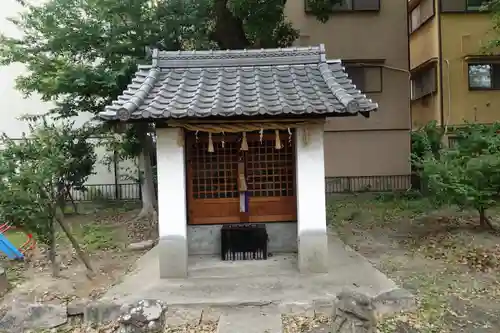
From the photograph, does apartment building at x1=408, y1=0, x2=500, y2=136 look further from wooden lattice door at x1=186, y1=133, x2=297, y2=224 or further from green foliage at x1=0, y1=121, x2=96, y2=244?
green foliage at x1=0, y1=121, x2=96, y2=244

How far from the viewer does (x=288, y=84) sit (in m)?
8.51

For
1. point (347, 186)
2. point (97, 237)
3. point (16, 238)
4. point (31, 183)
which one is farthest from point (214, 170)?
point (347, 186)

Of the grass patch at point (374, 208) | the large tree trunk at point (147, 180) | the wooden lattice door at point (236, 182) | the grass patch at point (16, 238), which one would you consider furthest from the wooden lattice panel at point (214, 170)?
the grass patch at point (16, 238)

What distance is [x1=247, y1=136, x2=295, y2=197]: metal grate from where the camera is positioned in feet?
30.2

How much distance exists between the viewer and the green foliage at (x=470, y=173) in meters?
9.74

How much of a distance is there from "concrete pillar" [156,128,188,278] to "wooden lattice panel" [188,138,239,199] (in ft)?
3.67

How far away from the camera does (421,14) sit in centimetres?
2045

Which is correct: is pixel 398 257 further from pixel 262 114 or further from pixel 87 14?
pixel 87 14

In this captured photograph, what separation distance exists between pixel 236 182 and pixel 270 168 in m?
0.77

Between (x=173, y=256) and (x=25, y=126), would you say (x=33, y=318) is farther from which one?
(x=25, y=126)

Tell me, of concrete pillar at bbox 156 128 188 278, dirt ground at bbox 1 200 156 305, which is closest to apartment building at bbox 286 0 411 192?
dirt ground at bbox 1 200 156 305

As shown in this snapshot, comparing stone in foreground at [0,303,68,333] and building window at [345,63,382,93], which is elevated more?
building window at [345,63,382,93]

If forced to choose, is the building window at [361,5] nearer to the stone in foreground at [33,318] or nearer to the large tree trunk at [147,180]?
the large tree trunk at [147,180]

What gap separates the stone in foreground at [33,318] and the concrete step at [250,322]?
96.1 inches
